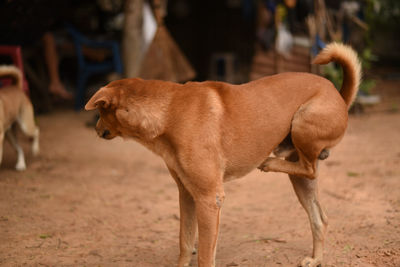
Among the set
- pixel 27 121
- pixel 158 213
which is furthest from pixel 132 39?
pixel 158 213

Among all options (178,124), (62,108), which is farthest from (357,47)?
(178,124)

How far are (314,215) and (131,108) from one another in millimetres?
Result: 1613

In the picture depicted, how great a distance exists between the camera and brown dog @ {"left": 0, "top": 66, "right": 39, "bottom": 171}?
5.04 m

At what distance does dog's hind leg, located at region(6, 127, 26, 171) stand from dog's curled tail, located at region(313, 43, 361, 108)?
4082 mm

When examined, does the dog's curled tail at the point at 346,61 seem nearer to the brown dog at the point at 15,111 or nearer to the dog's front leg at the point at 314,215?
the dog's front leg at the point at 314,215

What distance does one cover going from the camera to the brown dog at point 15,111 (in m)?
5.04

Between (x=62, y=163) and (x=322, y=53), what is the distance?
419 centimetres

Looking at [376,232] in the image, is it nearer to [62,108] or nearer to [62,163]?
[62,163]

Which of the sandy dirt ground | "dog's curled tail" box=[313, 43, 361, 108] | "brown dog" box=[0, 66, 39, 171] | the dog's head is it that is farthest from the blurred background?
"dog's curled tail" box=[313, 43, 361, 108]

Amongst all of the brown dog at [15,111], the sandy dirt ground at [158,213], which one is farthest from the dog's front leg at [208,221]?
the brown dog at [15,111]

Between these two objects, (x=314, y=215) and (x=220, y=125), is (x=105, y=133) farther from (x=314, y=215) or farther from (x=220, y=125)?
(x=314, y=215)

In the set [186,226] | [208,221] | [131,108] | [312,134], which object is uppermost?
[131,108]

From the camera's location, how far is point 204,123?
266cm

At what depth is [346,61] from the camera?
9.83ft
